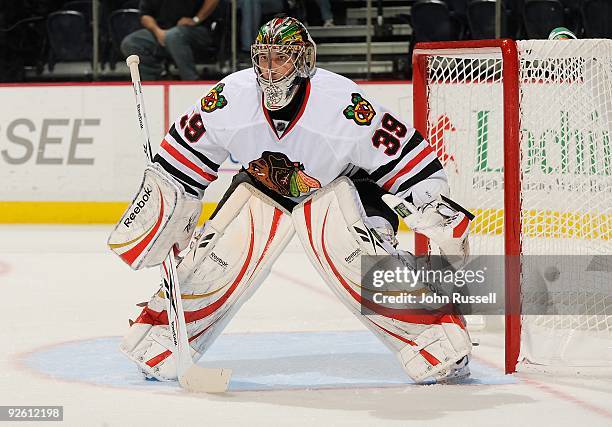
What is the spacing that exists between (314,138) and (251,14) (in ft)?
16.9

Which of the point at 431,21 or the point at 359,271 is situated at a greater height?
the point at 431,21

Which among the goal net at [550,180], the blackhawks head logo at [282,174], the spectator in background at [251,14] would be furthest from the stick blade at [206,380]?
the spectator in background at [251,14]

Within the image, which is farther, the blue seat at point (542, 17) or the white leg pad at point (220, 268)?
the blue seat at point (542, 17)

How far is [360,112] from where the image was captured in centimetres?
310

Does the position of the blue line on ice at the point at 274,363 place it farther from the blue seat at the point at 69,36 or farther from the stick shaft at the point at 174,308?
the blue seat at the point at 69,36

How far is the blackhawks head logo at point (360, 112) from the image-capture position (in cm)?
308

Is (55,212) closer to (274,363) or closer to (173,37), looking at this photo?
(173,37)

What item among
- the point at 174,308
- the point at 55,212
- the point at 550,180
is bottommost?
the point at 55,212

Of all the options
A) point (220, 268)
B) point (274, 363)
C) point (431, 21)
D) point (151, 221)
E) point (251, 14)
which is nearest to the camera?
point (151, 221)

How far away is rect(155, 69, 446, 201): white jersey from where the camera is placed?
308 cm

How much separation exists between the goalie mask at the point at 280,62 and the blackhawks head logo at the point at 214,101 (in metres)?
0.11

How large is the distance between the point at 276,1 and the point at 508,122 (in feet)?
16.8

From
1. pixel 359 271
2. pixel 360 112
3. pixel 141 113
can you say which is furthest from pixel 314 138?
pixel 141 113

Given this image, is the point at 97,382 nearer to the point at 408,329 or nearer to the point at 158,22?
the point at 408,329
